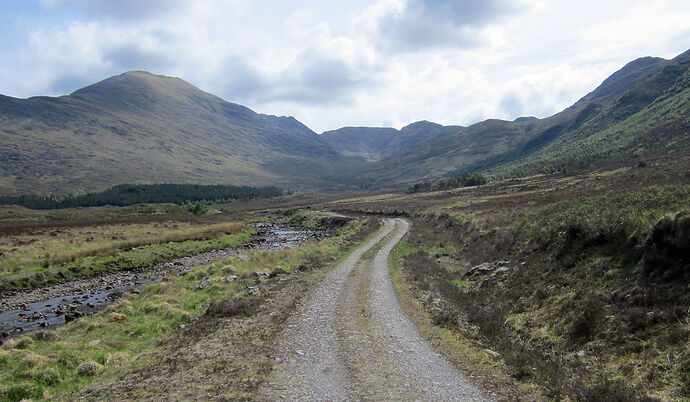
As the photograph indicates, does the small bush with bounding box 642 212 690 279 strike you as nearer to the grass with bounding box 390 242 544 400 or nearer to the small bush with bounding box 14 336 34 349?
the grass with bounding box 390 242 544 400

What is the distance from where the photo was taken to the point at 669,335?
1032 cm

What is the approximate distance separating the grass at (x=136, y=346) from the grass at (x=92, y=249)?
57.9 feet

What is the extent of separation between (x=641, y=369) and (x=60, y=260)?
167ft

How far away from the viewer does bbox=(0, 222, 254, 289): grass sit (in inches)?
1465

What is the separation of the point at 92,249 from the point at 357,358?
47.7 metres

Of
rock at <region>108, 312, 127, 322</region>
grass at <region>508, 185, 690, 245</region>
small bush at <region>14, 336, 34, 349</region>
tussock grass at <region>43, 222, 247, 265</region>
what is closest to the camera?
small bush at <region>14, 336, 34, 349</region>

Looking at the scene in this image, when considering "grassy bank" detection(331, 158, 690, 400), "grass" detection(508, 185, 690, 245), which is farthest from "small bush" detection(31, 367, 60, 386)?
A: "grass" detection(508, 185, 690, 245)

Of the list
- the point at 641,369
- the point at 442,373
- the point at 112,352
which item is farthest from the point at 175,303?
the point at 641,369

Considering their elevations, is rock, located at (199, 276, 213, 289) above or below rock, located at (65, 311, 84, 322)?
above

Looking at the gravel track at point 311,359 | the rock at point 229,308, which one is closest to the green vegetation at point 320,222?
the rock at point 229,308

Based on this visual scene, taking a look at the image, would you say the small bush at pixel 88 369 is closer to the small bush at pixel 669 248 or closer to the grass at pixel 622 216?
the small bush at pixel 669 248

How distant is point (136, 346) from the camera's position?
16.0 metres

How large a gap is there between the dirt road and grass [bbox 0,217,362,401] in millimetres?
1040

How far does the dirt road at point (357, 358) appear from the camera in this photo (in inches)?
405
